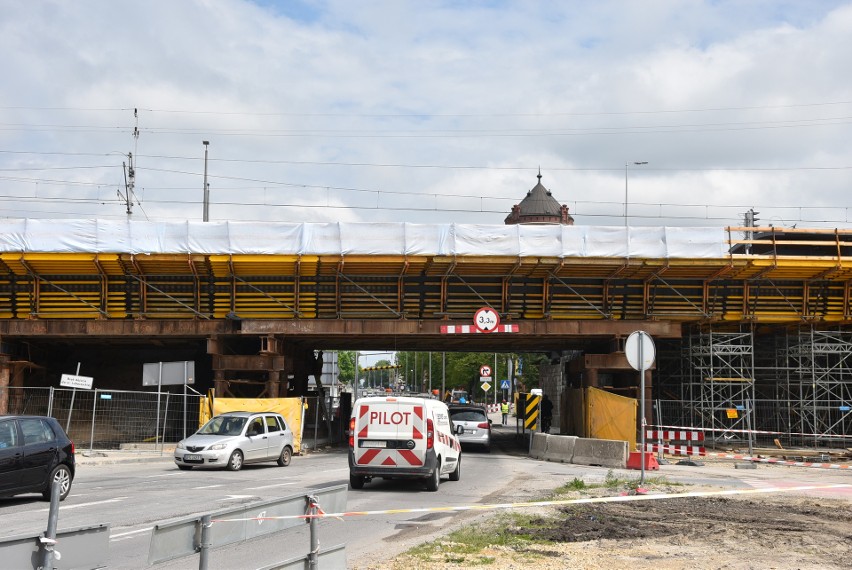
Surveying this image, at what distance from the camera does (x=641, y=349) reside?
17.1 meters

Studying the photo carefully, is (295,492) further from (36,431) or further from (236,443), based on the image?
(236,443)

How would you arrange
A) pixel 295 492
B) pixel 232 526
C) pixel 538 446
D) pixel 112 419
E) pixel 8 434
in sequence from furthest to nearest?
1. pixel 112 419
2. pixel 538 446
3. pixel 295 492
4. pixel 8 434
5. pixel 232 526

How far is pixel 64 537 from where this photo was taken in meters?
4.96

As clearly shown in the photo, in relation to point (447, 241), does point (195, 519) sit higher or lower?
lower

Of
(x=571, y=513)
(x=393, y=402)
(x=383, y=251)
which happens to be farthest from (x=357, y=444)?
(x=383, y=251)

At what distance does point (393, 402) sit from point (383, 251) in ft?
52.8

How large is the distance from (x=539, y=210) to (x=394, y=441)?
8783 centimetres

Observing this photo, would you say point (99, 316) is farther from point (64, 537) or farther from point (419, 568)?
point (64, 537)

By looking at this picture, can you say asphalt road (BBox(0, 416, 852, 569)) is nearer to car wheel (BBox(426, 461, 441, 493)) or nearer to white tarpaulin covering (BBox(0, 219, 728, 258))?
car wheel (BBox(426, 461, 441, 493))

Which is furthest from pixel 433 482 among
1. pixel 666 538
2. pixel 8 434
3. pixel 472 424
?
pixel 472 424

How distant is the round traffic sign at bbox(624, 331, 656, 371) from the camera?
17017 millimetres

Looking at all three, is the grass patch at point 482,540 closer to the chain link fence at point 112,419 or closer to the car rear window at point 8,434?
the car rear window at point 8,434

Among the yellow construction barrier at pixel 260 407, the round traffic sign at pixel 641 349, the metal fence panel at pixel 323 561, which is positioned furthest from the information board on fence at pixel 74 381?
the metal fence panel at pixel 323 561

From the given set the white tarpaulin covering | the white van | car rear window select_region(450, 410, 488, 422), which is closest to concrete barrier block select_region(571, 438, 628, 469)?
car rear window select_region(450, 410, 488, 422)
